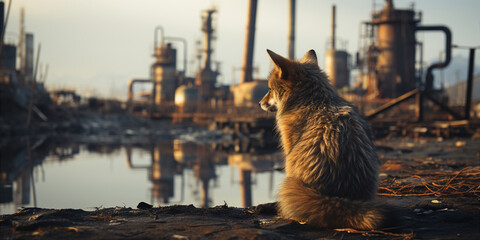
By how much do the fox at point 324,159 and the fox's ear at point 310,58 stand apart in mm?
453

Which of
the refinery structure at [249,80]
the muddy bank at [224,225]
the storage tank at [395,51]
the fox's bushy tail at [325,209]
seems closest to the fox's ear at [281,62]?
the fox's bushy tail at [325,209]

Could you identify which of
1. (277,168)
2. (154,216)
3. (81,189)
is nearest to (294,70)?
(154,216)

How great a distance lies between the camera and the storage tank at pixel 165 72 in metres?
55.4

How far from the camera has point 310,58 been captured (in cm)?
518

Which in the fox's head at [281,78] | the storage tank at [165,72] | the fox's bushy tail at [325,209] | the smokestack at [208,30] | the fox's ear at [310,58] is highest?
the smokestack at [208,30]

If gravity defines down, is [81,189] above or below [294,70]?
below

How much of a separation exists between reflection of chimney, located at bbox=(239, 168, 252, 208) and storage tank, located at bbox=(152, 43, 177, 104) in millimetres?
44232

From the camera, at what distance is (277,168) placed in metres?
12.4

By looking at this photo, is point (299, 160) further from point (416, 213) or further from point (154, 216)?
point (154, 216)

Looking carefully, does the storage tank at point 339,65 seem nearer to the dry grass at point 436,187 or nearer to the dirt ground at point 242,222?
the dry grass at point 436,187

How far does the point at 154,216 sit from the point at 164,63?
170 ft

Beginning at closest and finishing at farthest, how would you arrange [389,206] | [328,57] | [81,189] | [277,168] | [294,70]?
[389,206]
[294,70]
[81,189]
[277,168]
[328,57]

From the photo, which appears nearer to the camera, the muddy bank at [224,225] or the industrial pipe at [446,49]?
the muddy bank at [224,225]

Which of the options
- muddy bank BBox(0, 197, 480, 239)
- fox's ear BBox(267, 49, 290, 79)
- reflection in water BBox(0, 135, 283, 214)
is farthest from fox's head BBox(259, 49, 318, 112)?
reflection in water BBox(0, 135, 283, 214)
